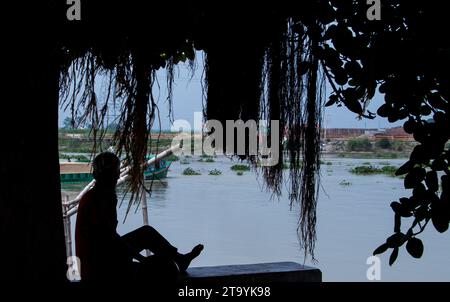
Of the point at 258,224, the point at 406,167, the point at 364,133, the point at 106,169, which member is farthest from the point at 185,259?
the point at 258,224

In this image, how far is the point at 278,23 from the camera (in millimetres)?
1759

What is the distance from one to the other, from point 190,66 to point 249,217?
410cm

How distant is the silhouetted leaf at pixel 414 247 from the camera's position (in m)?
1.59

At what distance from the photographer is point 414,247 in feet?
5.24

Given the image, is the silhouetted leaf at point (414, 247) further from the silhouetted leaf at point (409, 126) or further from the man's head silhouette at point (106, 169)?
the man's head silhouette at point (106, 169)

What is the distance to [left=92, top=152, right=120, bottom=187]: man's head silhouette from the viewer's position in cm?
206

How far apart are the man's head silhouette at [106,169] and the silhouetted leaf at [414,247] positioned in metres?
0.91

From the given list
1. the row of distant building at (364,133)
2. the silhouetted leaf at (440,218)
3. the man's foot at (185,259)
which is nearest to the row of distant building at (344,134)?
the row of distant building at (364,133)

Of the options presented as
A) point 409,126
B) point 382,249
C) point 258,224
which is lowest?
point 258,224

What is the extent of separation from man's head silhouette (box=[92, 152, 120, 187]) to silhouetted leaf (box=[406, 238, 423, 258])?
0.91 meters

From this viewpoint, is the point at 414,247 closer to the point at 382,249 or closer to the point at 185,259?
the point at 382,249

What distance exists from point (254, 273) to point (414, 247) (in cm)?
A: 116
